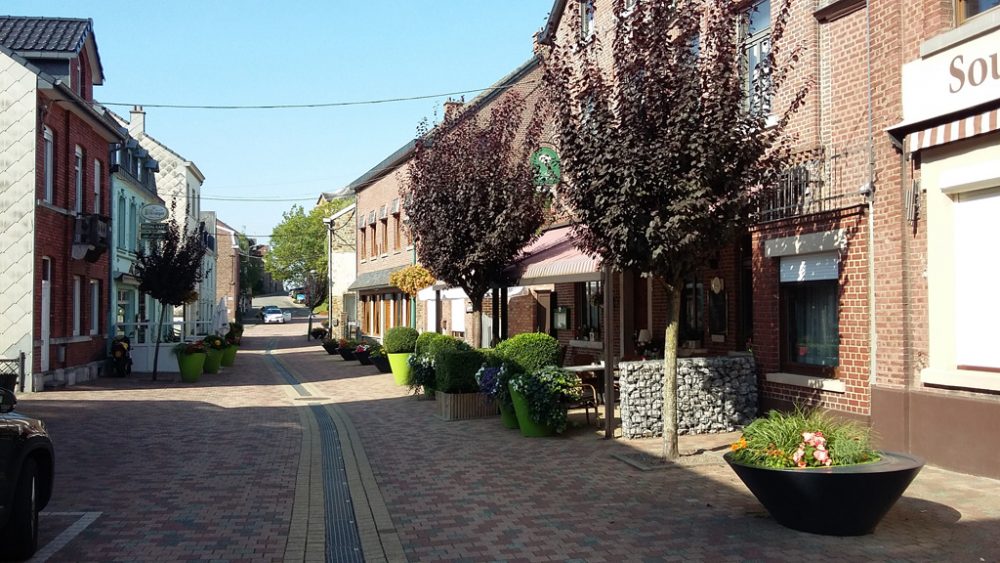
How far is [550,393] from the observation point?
1092 centimetres

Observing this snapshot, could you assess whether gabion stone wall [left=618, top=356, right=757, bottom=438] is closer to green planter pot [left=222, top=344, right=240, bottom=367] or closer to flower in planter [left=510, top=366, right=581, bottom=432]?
flower in planter [left=510, top=366, right=581, bottom=432]

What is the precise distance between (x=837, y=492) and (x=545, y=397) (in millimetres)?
5239

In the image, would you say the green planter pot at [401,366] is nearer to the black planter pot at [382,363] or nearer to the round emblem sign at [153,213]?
the black planter pot at [382,363]

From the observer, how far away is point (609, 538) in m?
6.41

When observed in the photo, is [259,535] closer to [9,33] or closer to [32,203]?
[32,203]

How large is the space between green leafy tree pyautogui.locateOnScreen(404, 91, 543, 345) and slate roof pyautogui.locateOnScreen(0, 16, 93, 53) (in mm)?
10738

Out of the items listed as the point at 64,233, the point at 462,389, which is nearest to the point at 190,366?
the point at 64,233

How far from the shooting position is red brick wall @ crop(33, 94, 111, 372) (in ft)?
59.4

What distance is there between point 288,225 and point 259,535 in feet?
231

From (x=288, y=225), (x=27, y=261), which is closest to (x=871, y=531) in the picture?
(x=27, y=261)

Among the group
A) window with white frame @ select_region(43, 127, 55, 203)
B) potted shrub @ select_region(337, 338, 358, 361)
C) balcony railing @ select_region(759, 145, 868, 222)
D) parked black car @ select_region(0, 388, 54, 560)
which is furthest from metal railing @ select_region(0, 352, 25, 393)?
balcony railing @ select_region(759, 145, 868, 222)

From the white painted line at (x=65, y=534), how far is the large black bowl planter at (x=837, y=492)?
5.20 m

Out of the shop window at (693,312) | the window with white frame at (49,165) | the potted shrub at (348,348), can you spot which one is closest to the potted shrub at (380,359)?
the potted shrub at (348,348)

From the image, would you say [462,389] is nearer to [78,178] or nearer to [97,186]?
[78,178]
